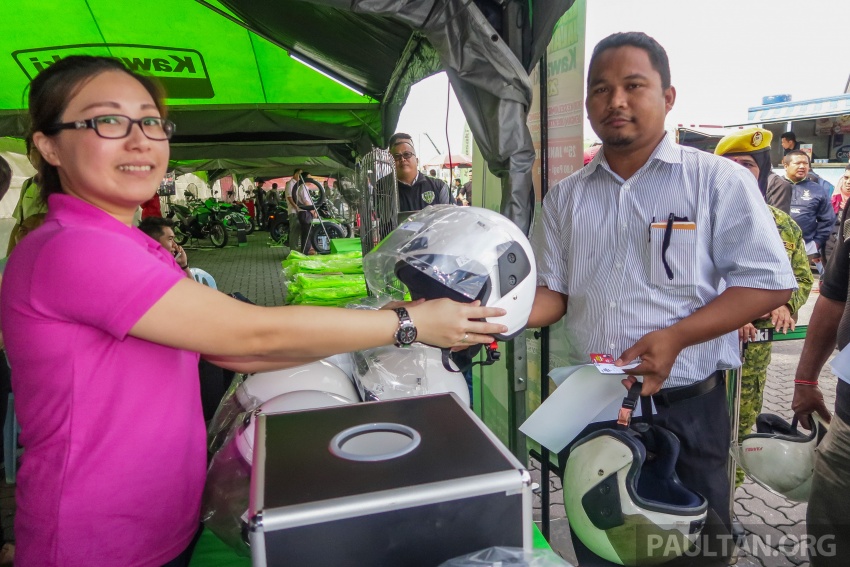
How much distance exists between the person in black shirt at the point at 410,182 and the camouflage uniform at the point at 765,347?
2.65 meters

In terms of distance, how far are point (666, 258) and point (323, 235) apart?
20.6 ft

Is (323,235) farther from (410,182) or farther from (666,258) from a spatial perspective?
(666,258)

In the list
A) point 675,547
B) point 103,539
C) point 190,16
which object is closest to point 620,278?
point 675,547

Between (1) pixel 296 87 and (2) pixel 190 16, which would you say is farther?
(1) pixel 296 87

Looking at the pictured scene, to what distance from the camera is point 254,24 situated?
3.84 m

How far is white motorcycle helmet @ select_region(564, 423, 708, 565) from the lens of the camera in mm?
1226

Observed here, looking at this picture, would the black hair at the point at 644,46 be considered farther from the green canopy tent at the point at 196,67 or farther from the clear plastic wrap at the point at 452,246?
the green canopy tent at the point at 196,67

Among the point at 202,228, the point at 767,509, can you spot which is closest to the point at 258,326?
the point at 767,509

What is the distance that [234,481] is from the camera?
4.13ft

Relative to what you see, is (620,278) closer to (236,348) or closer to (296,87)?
(236,348)

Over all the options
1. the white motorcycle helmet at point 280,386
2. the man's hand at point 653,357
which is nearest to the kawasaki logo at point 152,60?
the white motorcycle helmet at point 280,386

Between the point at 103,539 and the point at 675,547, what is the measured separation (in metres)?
1.22

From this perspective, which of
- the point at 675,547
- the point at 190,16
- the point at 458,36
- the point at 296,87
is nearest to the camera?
the point at 675,547

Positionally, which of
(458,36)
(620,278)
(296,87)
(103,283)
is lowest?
(620,278)
